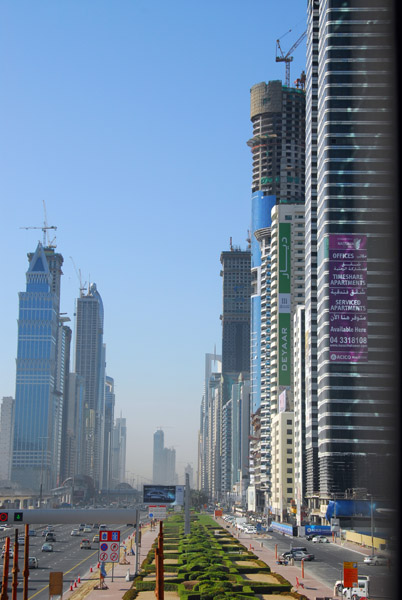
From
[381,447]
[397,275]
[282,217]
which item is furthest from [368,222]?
[282,217]

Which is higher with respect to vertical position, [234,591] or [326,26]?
[326,26]

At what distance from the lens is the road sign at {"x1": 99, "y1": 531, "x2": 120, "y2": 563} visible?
53.3 m

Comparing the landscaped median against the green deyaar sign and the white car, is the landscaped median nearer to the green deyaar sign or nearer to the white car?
the white car

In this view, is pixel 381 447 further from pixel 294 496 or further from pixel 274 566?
pixel 294 496

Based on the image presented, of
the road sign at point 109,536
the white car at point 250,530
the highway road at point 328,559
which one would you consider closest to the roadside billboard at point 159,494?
the white car at point 250,530

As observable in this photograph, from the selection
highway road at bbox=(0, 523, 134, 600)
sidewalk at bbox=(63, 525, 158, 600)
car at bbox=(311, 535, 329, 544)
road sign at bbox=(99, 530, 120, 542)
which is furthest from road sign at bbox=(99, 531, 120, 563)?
car at bbox=(311, 535, 329, 544)

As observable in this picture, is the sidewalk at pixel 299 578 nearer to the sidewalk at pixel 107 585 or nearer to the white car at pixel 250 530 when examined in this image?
the sidewalk at pixel 107 585

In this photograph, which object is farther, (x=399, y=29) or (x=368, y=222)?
(x=368, y=222)

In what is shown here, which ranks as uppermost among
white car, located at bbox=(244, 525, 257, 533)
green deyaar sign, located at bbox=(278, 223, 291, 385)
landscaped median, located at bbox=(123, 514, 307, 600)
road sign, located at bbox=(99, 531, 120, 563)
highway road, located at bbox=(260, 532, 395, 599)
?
green deyaar sign, located at bbox=(278, 223, 291, 385)

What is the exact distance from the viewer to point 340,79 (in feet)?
437

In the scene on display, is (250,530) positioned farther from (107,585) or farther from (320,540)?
(107,585)

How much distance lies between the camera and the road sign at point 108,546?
5334 cm

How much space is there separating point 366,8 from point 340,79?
13130 cm

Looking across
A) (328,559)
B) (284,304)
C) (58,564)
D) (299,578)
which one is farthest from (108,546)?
(284,304)
